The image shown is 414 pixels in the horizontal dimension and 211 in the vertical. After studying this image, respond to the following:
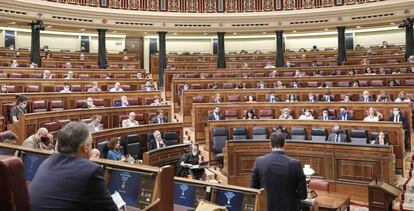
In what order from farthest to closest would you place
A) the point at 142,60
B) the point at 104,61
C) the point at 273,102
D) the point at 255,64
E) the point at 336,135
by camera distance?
1. the point at 142,60
2. the point at 255,64
3. the point at 104,61
4. the point at 273,102
5. the point at 336,135

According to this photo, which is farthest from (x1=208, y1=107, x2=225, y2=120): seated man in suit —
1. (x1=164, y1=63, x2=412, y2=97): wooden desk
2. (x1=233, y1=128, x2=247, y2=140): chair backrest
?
(x1=164, y1=63, x2=412, y2=97): wooden desk

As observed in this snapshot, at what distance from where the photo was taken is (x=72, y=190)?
1.51 m

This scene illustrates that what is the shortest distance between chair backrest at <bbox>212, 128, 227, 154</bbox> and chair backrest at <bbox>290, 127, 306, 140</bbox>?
136 cm

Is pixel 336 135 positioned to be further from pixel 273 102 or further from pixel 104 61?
pixel 104 61

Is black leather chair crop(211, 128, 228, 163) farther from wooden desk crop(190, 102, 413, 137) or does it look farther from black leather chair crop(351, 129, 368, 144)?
black leather chair crop(351, 129, 368, 144)

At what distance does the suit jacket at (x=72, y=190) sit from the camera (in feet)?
4.94

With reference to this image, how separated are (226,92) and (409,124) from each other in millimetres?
4570

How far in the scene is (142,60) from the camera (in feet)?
62.1

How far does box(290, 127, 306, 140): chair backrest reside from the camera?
26.1 feet

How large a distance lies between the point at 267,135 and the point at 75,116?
150 inches

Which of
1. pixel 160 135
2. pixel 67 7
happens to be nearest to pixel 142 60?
pixel 67 7

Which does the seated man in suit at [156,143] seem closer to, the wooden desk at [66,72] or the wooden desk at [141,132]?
the wooden desk at [141,132]

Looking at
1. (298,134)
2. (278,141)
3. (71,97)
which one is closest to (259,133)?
(298,134)

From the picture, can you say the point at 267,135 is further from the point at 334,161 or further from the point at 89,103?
the point at 89,103
